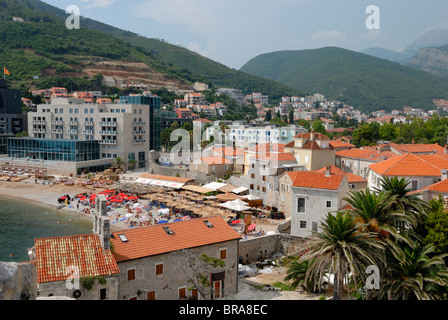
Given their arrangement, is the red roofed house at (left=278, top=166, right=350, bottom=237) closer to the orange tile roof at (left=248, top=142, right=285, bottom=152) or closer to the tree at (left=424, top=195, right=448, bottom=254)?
the tree at (left=424, top=195, right=448, bottom=254)

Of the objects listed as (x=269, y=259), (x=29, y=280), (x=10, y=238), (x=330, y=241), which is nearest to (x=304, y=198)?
(x=269, y=259)

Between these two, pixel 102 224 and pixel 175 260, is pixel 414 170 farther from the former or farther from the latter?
pixel 102 224

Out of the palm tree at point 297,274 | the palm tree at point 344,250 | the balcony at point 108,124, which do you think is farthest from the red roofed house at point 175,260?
the balcony at point 108,124

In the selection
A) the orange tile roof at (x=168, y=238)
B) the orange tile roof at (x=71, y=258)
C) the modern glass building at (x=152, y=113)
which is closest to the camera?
the orange tile roof at (x=71, y=258)

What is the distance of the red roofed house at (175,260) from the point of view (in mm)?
22234

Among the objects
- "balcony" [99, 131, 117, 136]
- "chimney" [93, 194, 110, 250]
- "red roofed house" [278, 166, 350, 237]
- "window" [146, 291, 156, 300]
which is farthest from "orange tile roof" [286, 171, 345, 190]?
"balcony" [99, 131, 117, 136]

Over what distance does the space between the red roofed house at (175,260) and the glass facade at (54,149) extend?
58.3m

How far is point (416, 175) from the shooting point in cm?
3644

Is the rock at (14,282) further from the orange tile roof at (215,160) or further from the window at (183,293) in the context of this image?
the orange tile roof at (215,160)

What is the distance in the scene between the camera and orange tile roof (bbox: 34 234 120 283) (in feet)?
63.6

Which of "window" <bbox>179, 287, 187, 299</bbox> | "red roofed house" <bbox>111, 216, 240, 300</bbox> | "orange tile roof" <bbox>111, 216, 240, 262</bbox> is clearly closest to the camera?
"red roofed house" <bbox>111, 216, 240, 300</bbox>

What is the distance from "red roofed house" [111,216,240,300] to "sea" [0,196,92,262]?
1789 cm

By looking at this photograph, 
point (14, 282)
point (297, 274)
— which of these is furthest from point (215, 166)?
point (14, 282)
